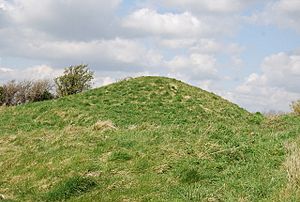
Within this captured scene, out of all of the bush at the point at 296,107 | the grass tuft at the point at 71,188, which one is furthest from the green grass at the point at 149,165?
the bush at the point at 296,107

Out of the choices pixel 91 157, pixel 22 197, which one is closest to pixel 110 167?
pixel 91 157

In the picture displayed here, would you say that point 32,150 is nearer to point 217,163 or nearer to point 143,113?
point 217,163

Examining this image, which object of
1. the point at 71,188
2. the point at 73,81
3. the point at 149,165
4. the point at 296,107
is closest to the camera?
the point at 71,188

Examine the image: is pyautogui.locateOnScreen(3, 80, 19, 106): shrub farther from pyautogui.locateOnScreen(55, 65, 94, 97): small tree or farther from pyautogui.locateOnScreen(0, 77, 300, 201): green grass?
pyautogui.locateOnScreen(0, 77, 300, 201): green grass

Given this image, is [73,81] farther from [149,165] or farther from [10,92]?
[149,165]

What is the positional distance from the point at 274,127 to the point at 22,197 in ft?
55.9

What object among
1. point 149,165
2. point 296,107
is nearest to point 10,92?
point 296,107

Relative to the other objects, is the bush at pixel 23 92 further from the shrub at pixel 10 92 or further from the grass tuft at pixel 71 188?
the grass tuft at pixel 71 188

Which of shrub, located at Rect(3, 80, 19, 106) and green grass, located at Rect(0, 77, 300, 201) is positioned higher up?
shrub, located at Rect(3, 80, 19, 106)

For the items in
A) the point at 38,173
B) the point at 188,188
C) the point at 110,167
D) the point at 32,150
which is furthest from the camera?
the point at 32,150

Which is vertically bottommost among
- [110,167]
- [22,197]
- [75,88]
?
[22,197]

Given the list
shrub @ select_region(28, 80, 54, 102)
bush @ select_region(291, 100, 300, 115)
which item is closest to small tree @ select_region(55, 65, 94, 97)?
shrub @ select_region(28, 80, 54, 102)

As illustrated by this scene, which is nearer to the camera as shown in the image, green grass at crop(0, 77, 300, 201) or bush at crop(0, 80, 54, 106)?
green grass at crop(0, 77, 300, 201)

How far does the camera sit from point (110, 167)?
13875mm
